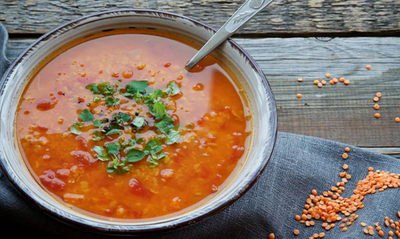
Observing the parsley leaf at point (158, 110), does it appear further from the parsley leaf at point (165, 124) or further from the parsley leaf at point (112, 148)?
the parsley leaf at point (112, 148)

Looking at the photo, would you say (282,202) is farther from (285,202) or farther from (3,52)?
(3,52)

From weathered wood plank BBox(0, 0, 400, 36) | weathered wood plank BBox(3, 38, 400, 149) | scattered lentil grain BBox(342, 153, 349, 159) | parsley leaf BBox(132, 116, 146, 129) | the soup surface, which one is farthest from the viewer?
weathered wood plank BBox(0, 0, 400, 36)

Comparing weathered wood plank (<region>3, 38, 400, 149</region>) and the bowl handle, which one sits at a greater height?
the bowl handle

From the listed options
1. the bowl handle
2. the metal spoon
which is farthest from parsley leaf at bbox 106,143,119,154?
the bowl handle

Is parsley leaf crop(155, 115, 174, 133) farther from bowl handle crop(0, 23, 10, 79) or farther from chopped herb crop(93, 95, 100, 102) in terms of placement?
bowl handle crop(0, 23, 10, 79)

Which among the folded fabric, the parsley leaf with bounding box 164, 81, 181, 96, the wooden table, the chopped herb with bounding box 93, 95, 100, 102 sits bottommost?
the folded fabric

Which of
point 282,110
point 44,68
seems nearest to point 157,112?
point 44,68

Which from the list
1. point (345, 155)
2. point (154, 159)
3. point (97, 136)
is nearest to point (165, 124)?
point (154, 159)
